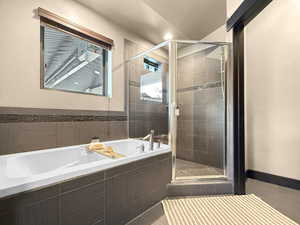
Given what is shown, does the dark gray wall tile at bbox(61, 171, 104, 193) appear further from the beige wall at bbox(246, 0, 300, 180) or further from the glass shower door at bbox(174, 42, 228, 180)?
the beige wall at bbox(246, 0, 300, 180)

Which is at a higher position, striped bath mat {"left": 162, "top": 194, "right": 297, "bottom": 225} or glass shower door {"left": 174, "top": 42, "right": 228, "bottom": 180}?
glass shower door {"left": 174, "top": 42, "right": 228, "bottom": 180}

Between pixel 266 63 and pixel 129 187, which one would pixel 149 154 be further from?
pixel 266 63

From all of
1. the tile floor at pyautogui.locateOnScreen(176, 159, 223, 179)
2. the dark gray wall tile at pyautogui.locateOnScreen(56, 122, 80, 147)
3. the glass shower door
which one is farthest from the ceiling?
the tile floor at pyautogui.locateOnScreen(176, 159, 223, 179)

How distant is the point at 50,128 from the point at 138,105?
1377 mm

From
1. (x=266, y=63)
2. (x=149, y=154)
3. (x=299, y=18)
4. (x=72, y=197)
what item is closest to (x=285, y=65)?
(x=266, y=63)

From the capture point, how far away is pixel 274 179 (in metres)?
1.95

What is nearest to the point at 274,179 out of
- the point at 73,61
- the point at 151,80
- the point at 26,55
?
the point at 151,80

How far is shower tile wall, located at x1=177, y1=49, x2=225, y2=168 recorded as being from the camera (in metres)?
2.34

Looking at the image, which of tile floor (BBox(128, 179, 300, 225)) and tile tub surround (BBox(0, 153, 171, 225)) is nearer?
tile tub surround (BBox(0, 153, 171, 225))

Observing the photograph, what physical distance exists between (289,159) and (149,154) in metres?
1.83

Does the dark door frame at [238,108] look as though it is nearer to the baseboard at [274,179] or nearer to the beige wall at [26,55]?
the baseboard at [274,179]

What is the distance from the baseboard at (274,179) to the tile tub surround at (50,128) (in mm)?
2101

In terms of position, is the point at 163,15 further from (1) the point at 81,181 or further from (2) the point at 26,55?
(1) the point at 81,181

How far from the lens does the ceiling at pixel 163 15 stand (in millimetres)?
1986
